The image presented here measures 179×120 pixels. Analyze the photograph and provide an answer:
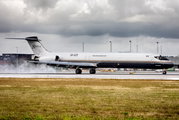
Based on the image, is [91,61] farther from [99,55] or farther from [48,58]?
[48,58]

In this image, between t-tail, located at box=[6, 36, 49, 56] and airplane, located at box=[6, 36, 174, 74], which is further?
t-tail, located at box=[6, 36, 49, 56]

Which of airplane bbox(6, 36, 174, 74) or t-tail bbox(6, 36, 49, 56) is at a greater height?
t-tail bbox(6, 36, 49, 56)

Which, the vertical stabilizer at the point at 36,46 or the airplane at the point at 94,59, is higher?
the vertical stabilizer at the point at 36,46

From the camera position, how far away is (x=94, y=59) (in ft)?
187

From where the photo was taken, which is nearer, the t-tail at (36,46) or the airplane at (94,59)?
the airplane at (94,59)

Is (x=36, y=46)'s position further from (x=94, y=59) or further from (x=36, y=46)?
(x=94, y=59)

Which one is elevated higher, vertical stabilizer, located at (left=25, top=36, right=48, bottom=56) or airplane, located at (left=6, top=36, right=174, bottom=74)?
vertical stabilizer, located at (left=25, top=36, right=48, bottom=56)

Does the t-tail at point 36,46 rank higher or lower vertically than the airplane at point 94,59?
higher

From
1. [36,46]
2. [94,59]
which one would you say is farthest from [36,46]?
[94,59]

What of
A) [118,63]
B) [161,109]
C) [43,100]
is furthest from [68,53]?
[161,109]

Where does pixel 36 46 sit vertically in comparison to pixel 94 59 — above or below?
above

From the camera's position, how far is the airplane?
2146 inches

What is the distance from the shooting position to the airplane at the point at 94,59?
54.5 metres

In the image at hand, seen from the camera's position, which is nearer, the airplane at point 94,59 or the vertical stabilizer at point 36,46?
the airplane at point 94,59
